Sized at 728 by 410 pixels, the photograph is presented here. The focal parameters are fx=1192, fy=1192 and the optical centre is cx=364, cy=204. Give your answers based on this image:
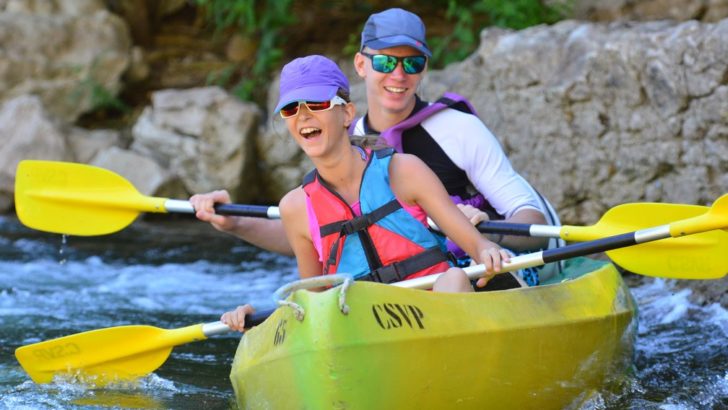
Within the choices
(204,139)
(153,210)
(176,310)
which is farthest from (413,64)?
(204,139)

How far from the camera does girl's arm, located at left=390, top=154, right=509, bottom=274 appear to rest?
3455mm

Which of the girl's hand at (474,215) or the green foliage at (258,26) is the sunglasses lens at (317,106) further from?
the green foliage at (258,26)

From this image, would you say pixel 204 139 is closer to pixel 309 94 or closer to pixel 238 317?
pixel 238 317

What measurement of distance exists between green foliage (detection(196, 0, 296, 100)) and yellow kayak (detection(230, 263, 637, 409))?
5.68m

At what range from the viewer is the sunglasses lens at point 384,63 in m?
4.12

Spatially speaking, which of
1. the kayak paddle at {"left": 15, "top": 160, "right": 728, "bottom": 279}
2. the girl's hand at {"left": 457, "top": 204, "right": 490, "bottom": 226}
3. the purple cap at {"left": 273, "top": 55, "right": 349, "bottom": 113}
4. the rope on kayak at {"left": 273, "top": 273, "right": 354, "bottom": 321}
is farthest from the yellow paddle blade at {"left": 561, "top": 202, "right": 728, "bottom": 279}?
the rope on kayak at {"left": 273, "top": 273, "right": 354, "bottom": 321}

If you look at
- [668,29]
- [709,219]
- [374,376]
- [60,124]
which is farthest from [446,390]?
[60,124]

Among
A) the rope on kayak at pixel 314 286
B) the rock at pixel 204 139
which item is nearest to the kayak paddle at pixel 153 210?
the rope on kayak at pixel 314 286

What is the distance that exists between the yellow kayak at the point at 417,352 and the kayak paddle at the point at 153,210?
0.66 metres

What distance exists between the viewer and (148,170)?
8.20m

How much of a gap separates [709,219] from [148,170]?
16.8 ft

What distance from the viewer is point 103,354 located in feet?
13.9

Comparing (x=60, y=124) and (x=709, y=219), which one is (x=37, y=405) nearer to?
(x=709, y=219)

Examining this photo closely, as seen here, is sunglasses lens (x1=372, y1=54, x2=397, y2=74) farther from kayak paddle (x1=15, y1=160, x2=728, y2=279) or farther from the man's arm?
kayak paddle (x1=15, y1=160, x2=728, y2=279)
